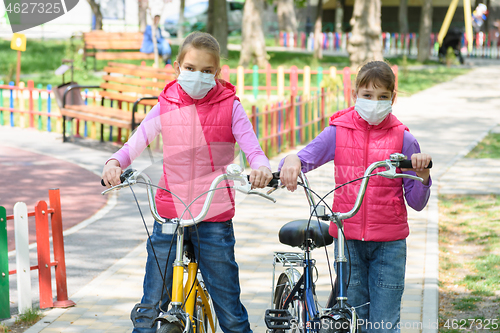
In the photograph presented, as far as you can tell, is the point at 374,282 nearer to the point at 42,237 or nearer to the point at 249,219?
the point at 42,237

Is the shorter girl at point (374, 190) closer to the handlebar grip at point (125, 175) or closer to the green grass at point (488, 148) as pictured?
the handlebar grip at point (125, 175)

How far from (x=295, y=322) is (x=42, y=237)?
2.56 metres

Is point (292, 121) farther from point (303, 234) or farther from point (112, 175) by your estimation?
point (112, 175)

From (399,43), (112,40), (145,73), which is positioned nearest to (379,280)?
(145,73)

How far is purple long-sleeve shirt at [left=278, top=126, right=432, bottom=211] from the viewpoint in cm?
315

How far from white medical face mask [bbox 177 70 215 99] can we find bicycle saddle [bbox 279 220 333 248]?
2.57 ft

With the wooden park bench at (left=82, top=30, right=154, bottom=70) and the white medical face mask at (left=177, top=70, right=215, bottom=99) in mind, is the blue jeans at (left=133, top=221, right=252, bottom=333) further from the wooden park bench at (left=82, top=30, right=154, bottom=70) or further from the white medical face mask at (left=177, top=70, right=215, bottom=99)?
the wooden park bench at (left=82, top=30, right=154, bottom=70)

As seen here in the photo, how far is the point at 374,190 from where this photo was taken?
3176mm

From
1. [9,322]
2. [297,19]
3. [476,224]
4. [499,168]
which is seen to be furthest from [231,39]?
[9,322]

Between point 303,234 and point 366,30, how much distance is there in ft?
61.2

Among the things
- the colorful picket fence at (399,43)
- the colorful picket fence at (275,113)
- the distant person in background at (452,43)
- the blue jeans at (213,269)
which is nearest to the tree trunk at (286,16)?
the colorful picket fence at (399,43)

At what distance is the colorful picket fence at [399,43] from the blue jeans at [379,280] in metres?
32.5

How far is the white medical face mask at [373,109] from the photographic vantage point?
3.11 metres

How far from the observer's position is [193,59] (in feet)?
10.0
